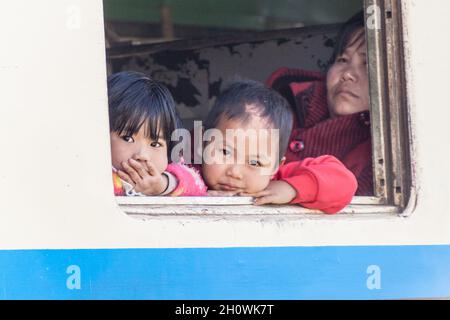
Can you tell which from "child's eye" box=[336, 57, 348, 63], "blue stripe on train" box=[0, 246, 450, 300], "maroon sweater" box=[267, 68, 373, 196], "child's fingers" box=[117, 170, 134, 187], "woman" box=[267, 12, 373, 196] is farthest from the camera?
"child's eye" box=[336, 57, 348, 63]

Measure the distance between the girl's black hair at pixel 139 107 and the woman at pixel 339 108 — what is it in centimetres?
46

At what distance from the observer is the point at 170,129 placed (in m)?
2.22

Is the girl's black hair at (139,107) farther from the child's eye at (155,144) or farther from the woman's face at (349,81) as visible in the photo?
the woman's face at (349,81)

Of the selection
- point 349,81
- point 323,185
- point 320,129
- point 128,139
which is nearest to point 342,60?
point 349,81

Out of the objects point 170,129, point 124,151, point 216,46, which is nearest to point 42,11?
point 124,151

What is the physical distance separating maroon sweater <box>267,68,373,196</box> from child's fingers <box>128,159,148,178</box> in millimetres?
526

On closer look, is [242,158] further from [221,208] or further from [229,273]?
[229,273]

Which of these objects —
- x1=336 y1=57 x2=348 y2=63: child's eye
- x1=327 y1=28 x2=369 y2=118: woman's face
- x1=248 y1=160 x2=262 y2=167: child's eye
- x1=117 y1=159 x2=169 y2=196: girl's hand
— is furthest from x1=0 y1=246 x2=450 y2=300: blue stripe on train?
x1=336 y1=57 x2=348 y2=63: child's eye

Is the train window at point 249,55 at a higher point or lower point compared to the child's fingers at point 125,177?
higher

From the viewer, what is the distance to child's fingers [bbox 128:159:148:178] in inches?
77.9

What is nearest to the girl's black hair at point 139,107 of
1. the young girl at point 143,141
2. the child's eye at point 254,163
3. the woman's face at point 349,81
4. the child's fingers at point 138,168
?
the young girl at point 143,141

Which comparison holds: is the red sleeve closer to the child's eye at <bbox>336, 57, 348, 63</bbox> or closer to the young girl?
the young girl

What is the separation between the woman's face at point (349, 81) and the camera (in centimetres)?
257

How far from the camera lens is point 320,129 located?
2711 mm
